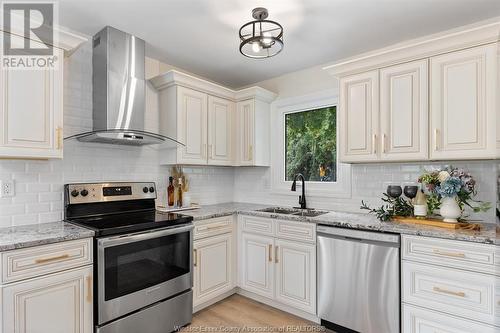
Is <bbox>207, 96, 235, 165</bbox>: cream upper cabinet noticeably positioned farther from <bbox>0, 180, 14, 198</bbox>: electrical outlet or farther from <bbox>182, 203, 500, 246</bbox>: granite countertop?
<bbox>0, 180, 14, 198</bbox>: electrical outlet

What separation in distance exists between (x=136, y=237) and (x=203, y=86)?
1.73 metres

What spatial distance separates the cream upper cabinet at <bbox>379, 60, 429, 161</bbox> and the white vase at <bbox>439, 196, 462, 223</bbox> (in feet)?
1.19

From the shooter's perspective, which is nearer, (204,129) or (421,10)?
(421,10)

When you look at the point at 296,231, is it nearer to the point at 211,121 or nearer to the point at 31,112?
the point at 211,121

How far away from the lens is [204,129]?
3.15 m

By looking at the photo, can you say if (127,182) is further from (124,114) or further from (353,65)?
(353,65)

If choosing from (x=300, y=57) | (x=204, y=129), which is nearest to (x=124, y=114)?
(x=204, y=129)

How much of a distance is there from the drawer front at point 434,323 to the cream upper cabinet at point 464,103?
1088 millimetres

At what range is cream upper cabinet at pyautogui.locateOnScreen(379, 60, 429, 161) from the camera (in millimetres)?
2256

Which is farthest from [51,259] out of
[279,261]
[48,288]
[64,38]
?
[279,261]

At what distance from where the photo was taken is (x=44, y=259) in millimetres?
1738

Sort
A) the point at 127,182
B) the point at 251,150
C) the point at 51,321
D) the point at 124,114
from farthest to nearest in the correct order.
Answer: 1. the point at 251,150
2. the point at 127,182
3. the point at 124,114
4. the point at 51,321

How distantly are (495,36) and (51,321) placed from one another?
3397 millimetres

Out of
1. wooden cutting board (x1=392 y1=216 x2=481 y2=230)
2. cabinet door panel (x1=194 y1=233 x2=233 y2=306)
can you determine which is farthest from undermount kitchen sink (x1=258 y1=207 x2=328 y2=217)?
wooden cutting board (x1=392 y1=216 x2=481 y2=230)
